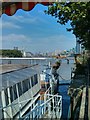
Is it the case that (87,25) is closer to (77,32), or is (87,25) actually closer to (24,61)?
(77,32)

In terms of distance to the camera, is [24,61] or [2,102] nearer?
[2,102]

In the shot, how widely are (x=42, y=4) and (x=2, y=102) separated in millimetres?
3172

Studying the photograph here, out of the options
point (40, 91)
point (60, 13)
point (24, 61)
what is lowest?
point (40, 91)

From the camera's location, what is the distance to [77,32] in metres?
8.52

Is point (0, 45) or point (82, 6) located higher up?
point (82, 6)

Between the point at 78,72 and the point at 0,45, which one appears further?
the point at 78,72

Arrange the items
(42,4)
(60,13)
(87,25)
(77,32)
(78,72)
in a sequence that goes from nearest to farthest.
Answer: (42,4)
(60,13)
(87,25)
(77,32)
(78,72)

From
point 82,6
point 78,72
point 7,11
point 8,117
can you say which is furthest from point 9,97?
point 78,72

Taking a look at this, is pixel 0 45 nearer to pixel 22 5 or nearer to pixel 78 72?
pixel 22 5

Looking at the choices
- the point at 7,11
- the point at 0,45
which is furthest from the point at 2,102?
the point at 7,11

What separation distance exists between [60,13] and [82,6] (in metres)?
0.90

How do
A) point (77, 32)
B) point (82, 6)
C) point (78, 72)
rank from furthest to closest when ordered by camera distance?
point (78, 72)
point (77, 32)
point (82, 6)

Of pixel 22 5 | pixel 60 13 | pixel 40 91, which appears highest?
pixel 60 13

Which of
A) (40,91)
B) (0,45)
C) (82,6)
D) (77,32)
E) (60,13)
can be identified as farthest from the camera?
(40,91)
